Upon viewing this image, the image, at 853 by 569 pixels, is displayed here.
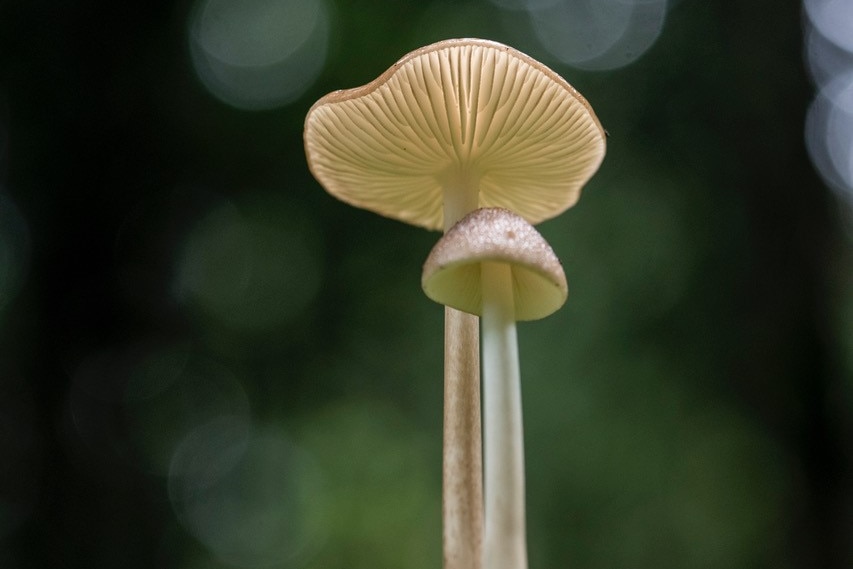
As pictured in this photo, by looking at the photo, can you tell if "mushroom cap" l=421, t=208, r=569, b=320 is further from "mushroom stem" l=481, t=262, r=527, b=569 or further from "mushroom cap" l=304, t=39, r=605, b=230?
"mushroom cap" l=304, t=39, r=605, b=230

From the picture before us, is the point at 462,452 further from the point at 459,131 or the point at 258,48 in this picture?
the point at 258,48

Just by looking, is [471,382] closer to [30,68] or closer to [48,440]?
[48,440]

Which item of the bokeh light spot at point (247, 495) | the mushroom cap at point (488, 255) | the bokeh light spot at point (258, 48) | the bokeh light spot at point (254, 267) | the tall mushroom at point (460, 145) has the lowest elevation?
the mushroom cap at point (488, 255)

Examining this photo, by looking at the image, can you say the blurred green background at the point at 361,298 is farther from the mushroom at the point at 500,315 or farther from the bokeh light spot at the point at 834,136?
the mushroom at the point at 500,315

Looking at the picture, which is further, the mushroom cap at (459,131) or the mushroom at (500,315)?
the mushroom cap at (459,131)

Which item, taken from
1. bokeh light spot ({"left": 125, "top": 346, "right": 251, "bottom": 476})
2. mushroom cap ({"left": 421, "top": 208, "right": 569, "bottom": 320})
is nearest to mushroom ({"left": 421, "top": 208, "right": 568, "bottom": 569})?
mushroom cap ({"left": 421, "top": 208, "right": 569, "bottom": 320})

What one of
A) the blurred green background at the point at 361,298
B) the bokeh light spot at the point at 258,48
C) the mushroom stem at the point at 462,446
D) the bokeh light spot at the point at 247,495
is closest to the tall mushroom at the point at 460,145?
the mushroom stem at the point at 462,446

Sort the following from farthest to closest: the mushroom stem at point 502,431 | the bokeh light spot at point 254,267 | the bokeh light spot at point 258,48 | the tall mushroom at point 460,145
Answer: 1. the bokeh light spot at point 254,267
2. the bokeh light spot at point 258,48
3. the tall mushroom at point 460,145
4. the mushroom stem at point 502,431

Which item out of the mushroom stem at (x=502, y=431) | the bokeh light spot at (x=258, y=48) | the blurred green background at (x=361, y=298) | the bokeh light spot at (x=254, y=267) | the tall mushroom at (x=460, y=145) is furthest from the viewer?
the bokeh light spot at (x=254, y=267)
